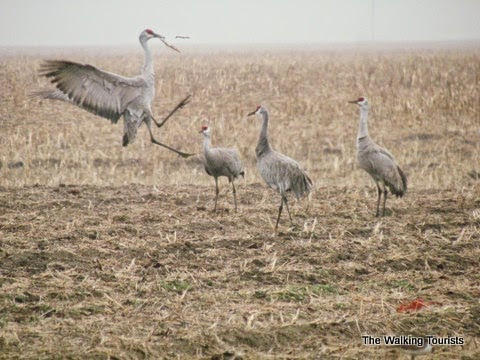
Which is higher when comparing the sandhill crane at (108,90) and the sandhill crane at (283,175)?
the sandhill crane at (108,90)

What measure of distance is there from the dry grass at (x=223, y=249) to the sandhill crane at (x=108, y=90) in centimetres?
116

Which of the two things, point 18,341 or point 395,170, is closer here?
point 18,341

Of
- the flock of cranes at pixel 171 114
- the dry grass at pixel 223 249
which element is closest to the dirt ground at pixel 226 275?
the dry grass at pixel 223 249

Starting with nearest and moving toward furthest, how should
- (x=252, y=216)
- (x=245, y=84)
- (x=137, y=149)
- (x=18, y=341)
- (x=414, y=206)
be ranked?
(x=18, y=341) < (x=252, y=216) < (x=414, y=206) < (x=137, y=149) < (x=245, y=84)

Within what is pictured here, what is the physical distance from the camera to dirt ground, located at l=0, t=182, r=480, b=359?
16.1 feet

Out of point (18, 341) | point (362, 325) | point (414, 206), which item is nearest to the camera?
point (18, 341)

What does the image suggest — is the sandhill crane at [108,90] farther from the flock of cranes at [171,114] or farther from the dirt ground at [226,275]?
the dirt ground at [226,275]

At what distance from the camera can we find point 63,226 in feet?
25.8

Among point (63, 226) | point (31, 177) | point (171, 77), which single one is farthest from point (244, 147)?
point (171, 77)

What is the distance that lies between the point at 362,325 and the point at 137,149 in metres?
9.38

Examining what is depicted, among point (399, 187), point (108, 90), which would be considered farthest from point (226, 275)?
point (108, 90)

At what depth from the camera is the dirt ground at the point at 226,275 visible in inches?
194

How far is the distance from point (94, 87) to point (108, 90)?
21cm

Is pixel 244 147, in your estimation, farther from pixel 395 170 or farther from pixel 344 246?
pixel 344 246
